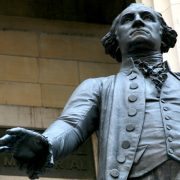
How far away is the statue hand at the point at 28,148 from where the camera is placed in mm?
4047

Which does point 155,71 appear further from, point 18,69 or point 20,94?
point 18,69

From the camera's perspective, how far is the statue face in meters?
4.77

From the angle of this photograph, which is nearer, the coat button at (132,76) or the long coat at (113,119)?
the long coat at (113,119)

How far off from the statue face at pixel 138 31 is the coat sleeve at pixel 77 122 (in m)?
0.25

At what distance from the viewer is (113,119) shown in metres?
4.47

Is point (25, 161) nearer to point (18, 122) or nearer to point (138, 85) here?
point (138, 85)

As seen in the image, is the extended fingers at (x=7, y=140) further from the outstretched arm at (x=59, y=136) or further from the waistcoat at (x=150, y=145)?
the waistcoat at (x=150, y=145)

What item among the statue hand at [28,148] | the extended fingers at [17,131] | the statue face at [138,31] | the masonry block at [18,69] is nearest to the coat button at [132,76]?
the statue face at [138,31]

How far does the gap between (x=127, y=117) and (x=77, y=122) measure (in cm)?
25

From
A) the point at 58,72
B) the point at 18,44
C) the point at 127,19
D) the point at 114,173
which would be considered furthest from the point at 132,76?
the point at 18,44

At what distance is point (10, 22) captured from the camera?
14945 mm

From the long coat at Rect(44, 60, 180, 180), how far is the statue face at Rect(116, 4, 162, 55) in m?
0.10

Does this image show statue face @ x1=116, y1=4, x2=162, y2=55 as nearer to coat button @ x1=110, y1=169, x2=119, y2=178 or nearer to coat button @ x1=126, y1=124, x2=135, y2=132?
coat button @ x1=126, y1=124, x2=135, y2=132

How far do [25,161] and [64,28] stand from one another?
11.1 metres
